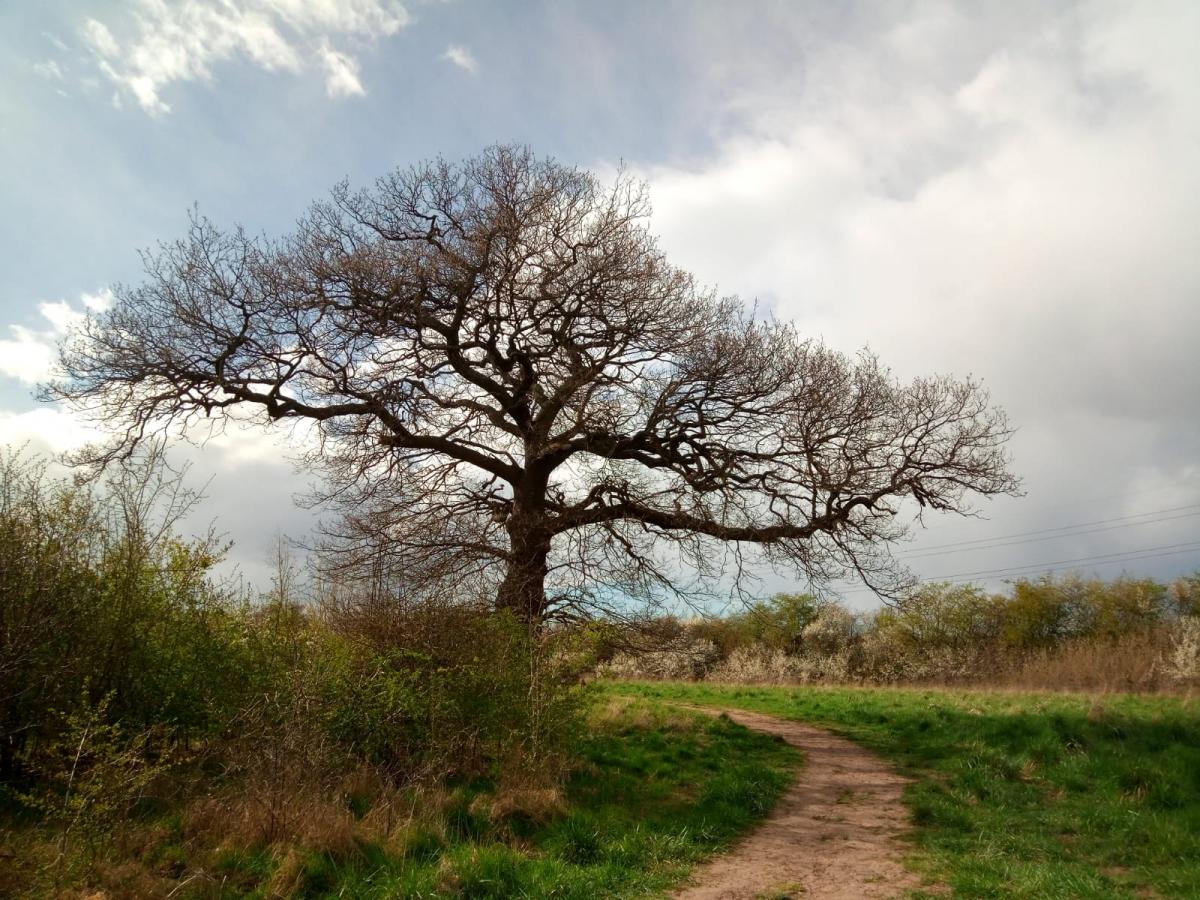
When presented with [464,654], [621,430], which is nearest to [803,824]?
[464,654]

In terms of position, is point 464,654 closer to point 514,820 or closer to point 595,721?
point 514,820

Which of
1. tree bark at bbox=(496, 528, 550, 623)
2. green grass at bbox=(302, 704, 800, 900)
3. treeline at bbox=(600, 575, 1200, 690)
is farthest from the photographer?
treeline at bbox=(600, 575, 1200, 690)

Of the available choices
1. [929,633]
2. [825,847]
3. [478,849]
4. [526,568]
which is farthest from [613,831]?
[929,633]

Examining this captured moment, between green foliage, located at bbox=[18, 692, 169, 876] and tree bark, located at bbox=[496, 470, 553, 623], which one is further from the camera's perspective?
tree bark, located at bbox=[496, 470, 553, 623]

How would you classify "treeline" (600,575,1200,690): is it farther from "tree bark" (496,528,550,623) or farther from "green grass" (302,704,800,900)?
"green grass" (302,704,800,900)

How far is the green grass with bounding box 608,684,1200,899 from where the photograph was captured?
578cm

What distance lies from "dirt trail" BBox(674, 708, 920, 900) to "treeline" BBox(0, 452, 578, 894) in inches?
99.6

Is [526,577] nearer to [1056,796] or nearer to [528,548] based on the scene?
[528,548]

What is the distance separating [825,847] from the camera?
689 cm

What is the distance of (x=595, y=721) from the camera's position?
12102mm

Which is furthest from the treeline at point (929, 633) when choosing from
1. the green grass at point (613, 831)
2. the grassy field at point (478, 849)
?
the grassy field at point (478, 849)

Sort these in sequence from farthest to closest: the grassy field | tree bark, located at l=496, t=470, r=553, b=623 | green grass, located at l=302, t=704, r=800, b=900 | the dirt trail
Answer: tree bark, located at l=496, t=470, r=553, b=623
the dirt trail
green grass, located at l=302, t=704, r=800, b=900
the grassy field

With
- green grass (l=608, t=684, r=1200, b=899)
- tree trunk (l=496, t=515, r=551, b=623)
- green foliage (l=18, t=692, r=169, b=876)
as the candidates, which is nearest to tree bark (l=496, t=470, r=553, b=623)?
tree trunk (l=496, t=515, r=551, b=623)

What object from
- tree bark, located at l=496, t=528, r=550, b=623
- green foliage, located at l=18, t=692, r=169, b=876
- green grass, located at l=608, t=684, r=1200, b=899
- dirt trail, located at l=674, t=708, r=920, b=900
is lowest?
dirt trail, located at l=674, t=708, r=920, b=900
